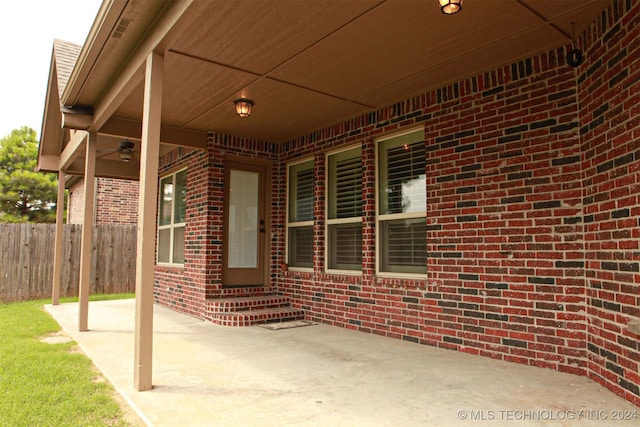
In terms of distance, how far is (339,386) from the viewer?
2986 millimetres

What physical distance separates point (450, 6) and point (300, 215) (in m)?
4.14

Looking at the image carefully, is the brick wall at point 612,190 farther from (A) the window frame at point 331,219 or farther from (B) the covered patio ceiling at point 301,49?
(A) the window frame at point 331,219

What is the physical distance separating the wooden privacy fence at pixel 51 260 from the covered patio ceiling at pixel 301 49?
4964 mm

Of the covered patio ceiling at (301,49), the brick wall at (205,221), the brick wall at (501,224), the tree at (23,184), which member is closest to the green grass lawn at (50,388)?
the brick wall at (205,221)

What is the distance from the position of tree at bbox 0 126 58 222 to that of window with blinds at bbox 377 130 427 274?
17.1 m

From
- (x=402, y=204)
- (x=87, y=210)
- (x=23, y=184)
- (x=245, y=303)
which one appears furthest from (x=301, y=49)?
(x=23, y=184)

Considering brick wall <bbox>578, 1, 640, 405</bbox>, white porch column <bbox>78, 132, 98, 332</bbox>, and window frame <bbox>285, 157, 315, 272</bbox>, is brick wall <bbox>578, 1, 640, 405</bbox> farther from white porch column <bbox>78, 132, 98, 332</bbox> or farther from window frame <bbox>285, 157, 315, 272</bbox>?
white porch column <bbox>78, 132, 98, 332</bbox>

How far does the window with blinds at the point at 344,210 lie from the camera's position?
5.46 m

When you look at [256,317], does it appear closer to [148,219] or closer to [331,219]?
[331,219]

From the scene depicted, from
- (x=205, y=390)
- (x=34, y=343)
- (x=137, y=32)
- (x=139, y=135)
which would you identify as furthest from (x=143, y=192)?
(x=139, y=135)

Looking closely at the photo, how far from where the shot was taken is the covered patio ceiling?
2.97 meters

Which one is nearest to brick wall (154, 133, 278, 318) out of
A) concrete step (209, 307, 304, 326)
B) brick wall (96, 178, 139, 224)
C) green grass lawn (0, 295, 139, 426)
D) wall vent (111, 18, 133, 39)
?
concrete step (209, 307, 304, 326)

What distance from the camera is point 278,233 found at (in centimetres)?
660

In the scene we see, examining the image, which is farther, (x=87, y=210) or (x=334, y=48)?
(x=87, y=210)
